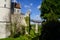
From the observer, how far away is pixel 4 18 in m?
32.6

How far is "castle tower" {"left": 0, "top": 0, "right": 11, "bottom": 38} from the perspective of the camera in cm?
3198

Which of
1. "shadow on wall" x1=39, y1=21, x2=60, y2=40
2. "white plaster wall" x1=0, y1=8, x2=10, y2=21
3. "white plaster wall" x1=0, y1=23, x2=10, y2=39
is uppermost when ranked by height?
"white plaster wall" x1=0, y1=8, x2=10, y2=21

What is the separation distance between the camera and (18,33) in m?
30.8

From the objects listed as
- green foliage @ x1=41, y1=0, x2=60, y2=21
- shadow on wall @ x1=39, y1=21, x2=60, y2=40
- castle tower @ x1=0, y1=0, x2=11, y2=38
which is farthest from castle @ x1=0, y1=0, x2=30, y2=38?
shadow on wall @ x1=39, y1=21, x2=60, y2=40

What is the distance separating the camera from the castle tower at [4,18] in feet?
105

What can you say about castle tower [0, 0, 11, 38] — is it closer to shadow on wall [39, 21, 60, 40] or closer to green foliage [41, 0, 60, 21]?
green foliage [41, 0, 60, 21]

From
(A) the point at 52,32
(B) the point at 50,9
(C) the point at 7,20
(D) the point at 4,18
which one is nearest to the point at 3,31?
(C) the point at 7,20

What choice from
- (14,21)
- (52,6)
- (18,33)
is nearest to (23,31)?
(18,33)

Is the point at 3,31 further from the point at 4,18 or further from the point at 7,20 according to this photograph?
the point at 4,18

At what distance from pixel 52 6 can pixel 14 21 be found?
23.1 feet

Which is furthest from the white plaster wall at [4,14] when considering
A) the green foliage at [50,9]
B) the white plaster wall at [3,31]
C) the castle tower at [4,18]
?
the green foliage at [50,9]

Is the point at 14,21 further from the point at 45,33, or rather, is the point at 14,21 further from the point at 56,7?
the point at 45,33

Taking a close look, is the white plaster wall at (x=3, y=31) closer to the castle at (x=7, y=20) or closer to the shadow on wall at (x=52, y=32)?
the castle at (x=7, y=20)

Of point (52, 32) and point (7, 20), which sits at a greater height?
point (7, 20)
